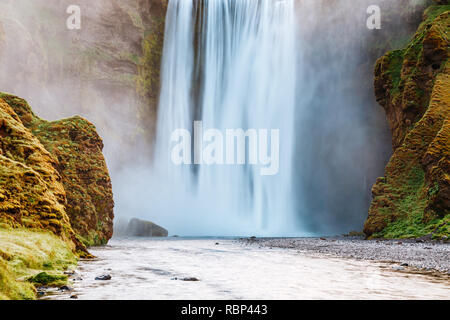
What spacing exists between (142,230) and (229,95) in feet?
63.6

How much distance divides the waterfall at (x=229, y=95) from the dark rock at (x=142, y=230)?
7168 mm

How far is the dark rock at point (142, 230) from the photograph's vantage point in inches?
1350

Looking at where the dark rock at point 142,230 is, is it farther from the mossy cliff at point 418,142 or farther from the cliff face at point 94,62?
the mossy cliff at point 418,142

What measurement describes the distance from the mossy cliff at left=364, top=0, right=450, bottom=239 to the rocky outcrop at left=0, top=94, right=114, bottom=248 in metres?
16.1

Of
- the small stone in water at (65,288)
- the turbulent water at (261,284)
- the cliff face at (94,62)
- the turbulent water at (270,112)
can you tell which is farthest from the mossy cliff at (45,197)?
the turbulent water at (270,112)

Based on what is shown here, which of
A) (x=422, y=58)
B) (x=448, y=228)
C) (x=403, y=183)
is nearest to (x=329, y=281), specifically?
(x=448, y=228)

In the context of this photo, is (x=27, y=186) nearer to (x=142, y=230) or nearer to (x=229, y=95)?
(x=142, y=230)

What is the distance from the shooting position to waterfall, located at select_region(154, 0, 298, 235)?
140 feet

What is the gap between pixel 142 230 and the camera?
1355 inches

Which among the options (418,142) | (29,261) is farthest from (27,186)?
(418,142)

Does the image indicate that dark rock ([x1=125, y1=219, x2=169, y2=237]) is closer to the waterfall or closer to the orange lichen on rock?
the waterfall
